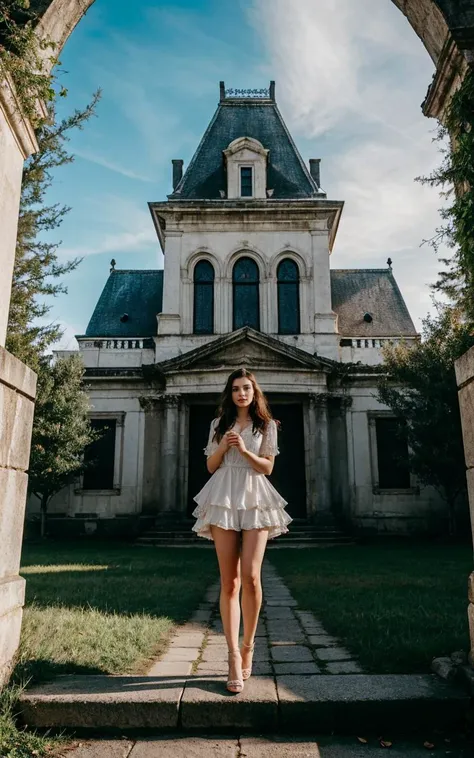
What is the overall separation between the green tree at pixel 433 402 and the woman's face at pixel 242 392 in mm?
13885

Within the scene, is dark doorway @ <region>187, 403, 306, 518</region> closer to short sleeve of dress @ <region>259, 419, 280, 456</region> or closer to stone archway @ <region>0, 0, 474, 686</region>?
stone archway @ <region>0, 0, 474, 686</region>

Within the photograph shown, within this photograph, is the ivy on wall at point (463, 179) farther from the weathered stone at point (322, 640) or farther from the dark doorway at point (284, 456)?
the dark doorway at point (284, 456)

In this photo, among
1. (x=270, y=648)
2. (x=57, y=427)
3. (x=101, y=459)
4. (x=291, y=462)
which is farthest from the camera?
(x=101, y=459)

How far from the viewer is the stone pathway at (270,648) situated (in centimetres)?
432

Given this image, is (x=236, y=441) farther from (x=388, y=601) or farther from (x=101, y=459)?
(x=101, y=459)

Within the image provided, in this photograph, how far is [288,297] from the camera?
22391mm

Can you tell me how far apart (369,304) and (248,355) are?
23.9ft

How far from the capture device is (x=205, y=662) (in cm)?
464

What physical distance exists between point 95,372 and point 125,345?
167cm

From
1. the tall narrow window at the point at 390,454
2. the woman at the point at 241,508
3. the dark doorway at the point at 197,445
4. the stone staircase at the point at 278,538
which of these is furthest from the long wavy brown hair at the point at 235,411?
the tall narrow window at the point at 390,454

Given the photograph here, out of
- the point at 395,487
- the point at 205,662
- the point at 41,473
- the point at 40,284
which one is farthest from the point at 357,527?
the point at 205,662

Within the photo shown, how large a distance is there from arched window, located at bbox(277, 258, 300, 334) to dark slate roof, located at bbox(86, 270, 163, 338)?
207 inches

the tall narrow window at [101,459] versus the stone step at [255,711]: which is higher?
the tall narrow window at [101,459]

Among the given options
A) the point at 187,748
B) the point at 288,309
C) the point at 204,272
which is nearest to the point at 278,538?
the point at 288,309
